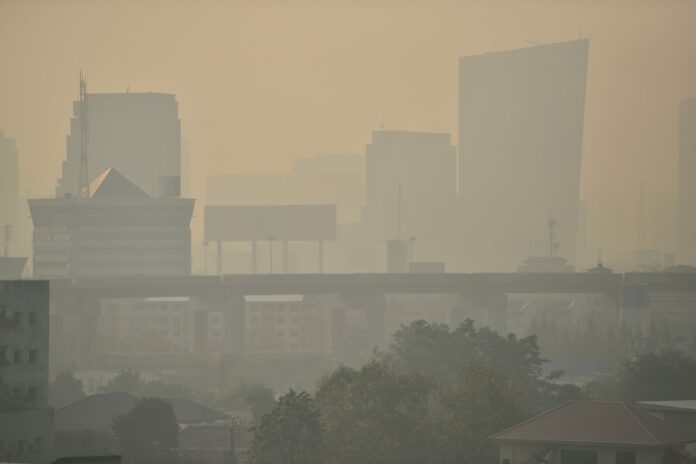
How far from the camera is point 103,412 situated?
96688 millimetres

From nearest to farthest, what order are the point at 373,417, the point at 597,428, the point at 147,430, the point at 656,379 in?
1. the point at 597,428
2. the point at 373,417
3. the point at 147,430
4. the point at 656,379

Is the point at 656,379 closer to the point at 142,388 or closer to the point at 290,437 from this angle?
the point at 142,388

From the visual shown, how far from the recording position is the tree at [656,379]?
379 ft

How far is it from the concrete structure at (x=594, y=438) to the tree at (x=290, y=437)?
11663mm

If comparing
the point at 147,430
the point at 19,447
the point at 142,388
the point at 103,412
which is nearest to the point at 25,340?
the point at 19,447

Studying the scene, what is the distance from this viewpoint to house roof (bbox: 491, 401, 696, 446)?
6369 cm

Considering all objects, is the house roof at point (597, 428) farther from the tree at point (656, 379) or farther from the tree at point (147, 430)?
the tree at point (656, 379)

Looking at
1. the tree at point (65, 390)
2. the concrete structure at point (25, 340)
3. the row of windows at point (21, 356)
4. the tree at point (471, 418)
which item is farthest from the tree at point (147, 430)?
the tree at point (65, 390)

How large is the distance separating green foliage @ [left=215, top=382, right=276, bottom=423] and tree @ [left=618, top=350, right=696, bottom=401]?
23.0 meters

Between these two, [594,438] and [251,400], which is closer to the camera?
[594,438]

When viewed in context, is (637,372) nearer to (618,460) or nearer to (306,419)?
(306,419)

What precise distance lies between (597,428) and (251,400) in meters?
49.8

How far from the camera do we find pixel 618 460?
63.5 meters

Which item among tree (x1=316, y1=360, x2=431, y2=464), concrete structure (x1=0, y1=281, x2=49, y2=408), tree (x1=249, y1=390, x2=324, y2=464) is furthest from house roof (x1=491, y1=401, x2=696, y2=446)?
concrete structure (x1=0, y1=281, x2=49, y2=408)
